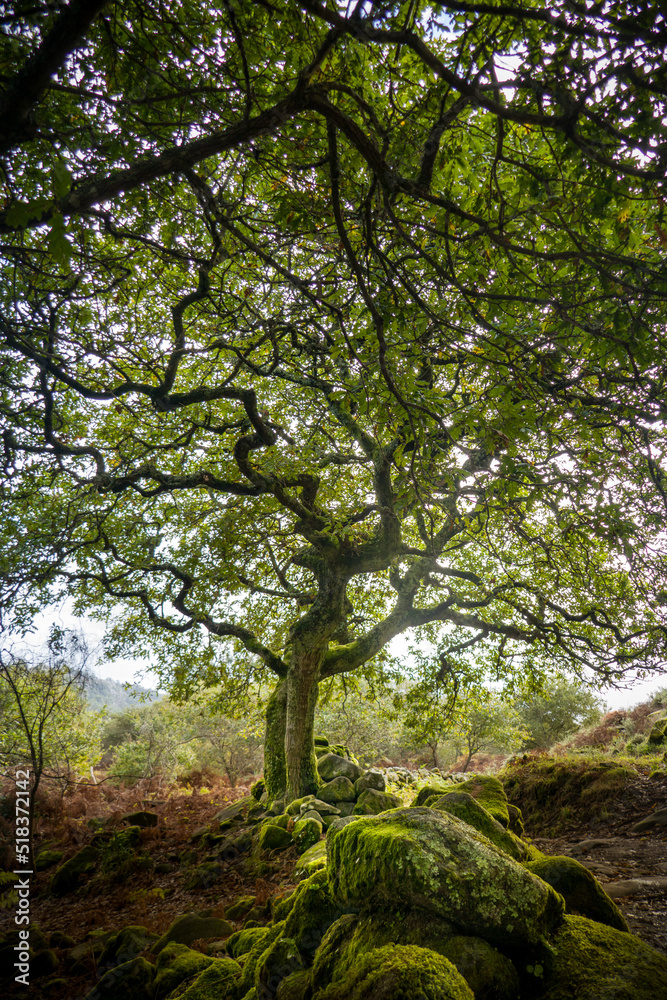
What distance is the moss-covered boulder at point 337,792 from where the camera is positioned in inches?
345

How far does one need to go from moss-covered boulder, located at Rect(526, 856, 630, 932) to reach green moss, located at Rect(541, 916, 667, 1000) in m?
0.55

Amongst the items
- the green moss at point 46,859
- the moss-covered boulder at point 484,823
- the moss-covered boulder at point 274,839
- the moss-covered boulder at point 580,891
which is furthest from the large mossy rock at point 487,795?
the green moss at point 46,859

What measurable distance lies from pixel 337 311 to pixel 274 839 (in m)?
8.05

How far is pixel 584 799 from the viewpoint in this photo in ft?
31.1

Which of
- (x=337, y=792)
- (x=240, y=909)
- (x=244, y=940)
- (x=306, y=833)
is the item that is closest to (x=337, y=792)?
(x=337, y=792)

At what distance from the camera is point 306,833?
7133 mm

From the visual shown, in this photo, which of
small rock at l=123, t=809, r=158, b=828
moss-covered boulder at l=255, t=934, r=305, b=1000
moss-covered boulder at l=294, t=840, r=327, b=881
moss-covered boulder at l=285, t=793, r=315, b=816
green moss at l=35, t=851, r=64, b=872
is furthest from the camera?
small rock at l=123, t=809, r=158, b=828

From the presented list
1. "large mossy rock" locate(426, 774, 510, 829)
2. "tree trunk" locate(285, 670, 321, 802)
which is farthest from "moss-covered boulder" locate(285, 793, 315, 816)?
"large mossy rock" locate(426, 774, 510, 829)

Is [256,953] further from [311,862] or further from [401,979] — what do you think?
[401,979]

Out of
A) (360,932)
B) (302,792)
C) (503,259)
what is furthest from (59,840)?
(503,259)

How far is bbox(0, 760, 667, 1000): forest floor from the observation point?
15.2 ft

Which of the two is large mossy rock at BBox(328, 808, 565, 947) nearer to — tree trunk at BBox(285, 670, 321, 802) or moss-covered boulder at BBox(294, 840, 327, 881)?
moss-covered boulder at BBox(294, 840, 327, 881)

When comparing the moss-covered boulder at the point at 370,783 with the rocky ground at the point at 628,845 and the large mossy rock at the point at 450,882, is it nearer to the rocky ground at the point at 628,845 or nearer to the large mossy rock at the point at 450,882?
the rocky ground at the point at 628,845

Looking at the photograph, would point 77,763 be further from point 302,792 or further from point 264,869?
point 264,869
